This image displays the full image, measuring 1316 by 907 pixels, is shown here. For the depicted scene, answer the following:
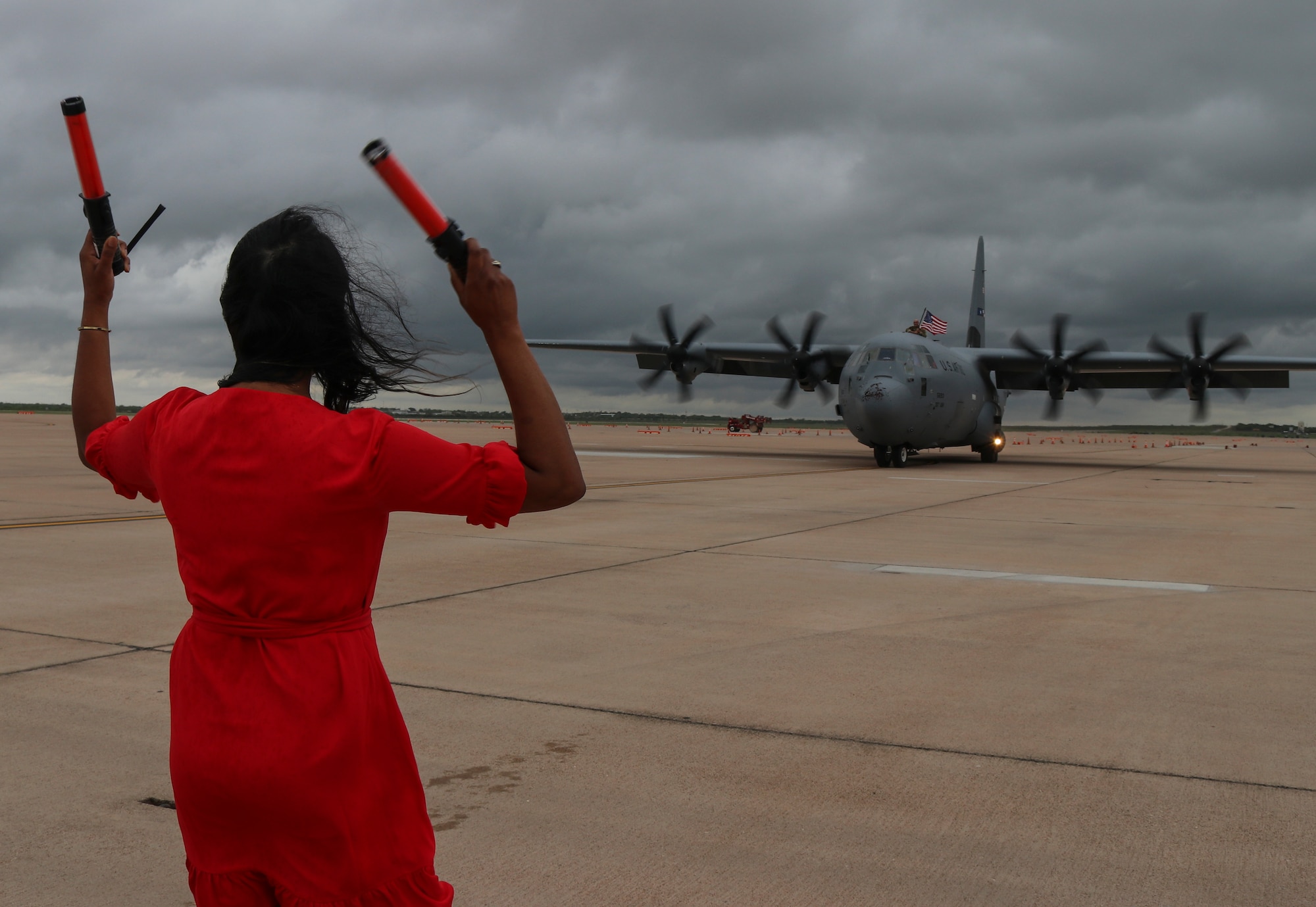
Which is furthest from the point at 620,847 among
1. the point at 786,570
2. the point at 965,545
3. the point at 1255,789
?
the point at 965,545

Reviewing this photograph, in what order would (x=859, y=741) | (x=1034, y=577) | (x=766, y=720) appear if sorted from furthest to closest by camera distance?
1. (x=1034, y=577)
2. (x=766, y=720)
3. (x=859, y=741)

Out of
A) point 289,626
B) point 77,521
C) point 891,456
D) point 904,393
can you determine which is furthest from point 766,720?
point 891,456

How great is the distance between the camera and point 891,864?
337 centimetres

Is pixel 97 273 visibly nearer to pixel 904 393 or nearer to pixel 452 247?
pixel 452 247

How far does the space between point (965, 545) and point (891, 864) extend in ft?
27.3

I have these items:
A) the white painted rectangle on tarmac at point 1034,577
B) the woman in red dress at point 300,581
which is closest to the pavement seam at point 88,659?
the woman in red dress at point 300,581

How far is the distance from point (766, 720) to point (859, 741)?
48 cm

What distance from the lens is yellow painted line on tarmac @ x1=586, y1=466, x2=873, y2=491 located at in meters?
19.6

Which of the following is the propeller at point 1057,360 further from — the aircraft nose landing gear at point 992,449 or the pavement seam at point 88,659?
the pavement seam at point 88,659

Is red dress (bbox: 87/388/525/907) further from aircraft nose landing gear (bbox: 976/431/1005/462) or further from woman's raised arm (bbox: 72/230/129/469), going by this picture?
aircraft nose landing gear (bbox: 976/431/1005/462)

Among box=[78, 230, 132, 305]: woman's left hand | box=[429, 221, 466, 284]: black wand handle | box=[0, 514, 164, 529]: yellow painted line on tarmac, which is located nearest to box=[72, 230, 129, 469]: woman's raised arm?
box=[78, 230, 132, 305]: woman's left hand

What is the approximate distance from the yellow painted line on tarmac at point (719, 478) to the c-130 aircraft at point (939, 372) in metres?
1.83

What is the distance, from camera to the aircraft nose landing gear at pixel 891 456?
92.9ft

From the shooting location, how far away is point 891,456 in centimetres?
2842
